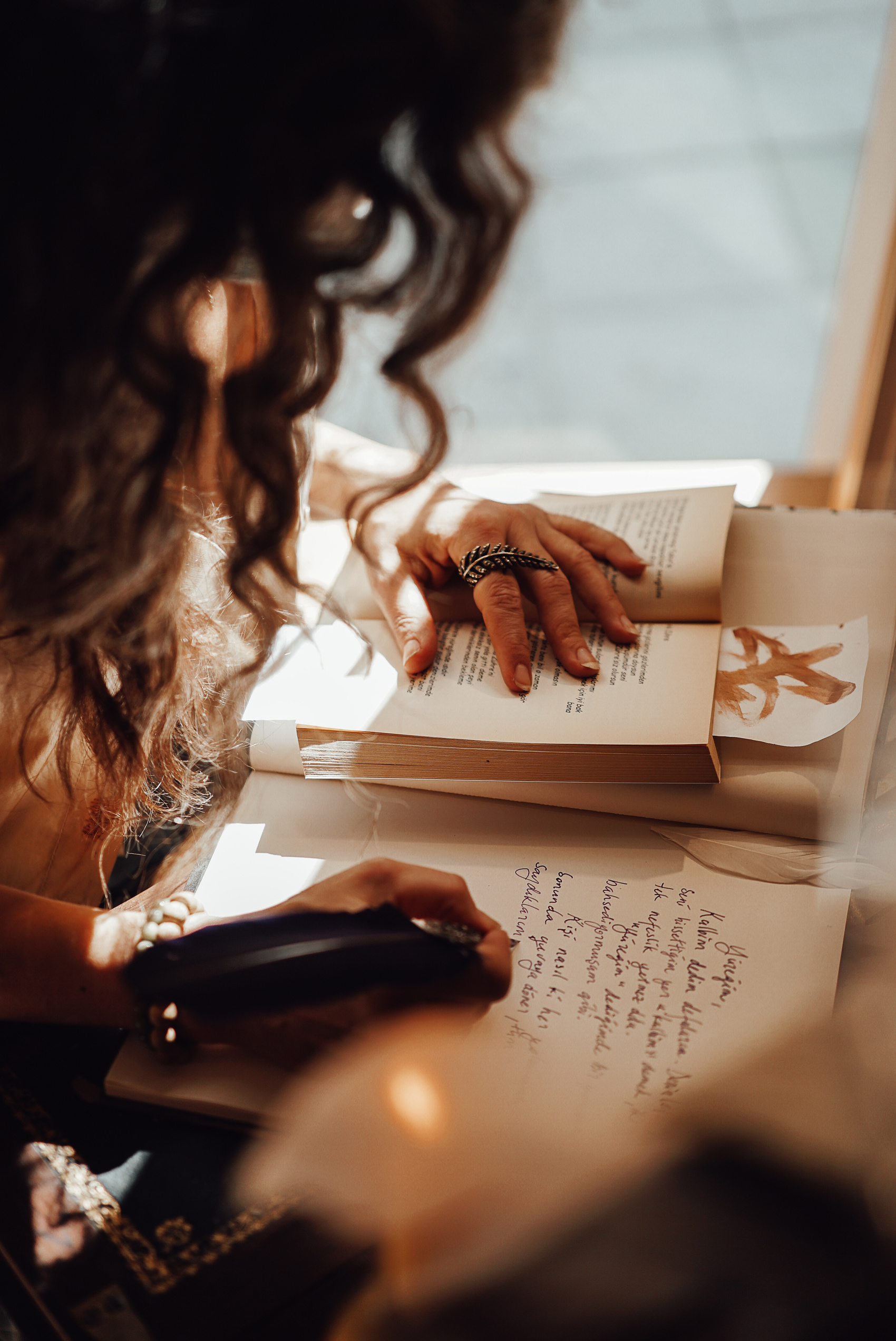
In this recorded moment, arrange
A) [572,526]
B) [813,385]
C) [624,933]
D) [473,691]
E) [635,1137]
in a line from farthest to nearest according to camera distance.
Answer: [813,385] → [572,526] → [473,691] → [624,933] → [635,1137]

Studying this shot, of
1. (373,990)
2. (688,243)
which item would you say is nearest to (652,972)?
(373,990)

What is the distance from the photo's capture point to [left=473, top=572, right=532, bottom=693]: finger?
23.7 inches

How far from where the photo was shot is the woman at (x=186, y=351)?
36cm

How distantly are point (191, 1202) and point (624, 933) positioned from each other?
26 centimetres

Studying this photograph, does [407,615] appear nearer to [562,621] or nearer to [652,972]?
[562,621]

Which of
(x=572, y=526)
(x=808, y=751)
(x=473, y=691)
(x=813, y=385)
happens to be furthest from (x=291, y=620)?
(x=813, y=385)

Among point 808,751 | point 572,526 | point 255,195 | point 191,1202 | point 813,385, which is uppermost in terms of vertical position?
point 813,385

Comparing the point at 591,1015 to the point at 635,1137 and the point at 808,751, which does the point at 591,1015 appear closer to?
the point at 635,1137

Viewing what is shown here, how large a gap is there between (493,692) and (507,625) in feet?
0.18

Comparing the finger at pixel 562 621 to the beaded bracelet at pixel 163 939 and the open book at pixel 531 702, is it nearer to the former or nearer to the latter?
the open book at pixel 531 702

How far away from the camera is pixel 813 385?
207cm

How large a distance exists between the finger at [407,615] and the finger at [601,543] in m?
0.13

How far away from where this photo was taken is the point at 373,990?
43 centimetres

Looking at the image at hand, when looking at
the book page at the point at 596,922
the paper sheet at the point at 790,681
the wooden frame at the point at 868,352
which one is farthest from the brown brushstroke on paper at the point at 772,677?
the wooden frame at the point at 868,352
